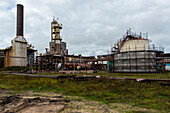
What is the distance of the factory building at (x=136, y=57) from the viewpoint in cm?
2797

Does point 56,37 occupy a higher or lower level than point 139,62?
higher

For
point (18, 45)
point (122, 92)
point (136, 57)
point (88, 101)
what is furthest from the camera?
point (18, 45)

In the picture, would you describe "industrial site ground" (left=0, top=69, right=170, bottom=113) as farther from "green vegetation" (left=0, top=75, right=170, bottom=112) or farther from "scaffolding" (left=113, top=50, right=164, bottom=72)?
"scaffolding" (left=113, top=50, right=164, bottom=72)

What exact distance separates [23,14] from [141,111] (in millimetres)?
52556

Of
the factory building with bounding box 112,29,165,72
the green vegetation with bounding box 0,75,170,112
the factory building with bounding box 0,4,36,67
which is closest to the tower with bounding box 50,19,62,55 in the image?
the factory building with bounding box 0,4,36,67

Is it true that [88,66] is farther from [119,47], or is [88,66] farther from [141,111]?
[141,111]

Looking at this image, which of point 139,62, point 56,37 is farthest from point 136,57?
point 56,37

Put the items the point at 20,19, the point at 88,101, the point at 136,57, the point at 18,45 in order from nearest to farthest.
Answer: the point at 88,101 → the point at 136,57 → the point at 20,19 → the point at 18,45

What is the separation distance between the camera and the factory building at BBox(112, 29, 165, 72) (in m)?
28.0

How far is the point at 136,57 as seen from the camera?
28.0 metres

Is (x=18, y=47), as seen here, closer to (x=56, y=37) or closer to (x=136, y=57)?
(x=56, y=37)

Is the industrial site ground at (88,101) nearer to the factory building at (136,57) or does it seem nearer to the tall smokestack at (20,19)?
the factory building at (136,57)

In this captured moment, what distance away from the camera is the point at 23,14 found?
4731 centimetres

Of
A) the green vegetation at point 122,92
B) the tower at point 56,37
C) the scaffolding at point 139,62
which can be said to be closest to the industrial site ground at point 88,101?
the green vegetation at point 122,92
